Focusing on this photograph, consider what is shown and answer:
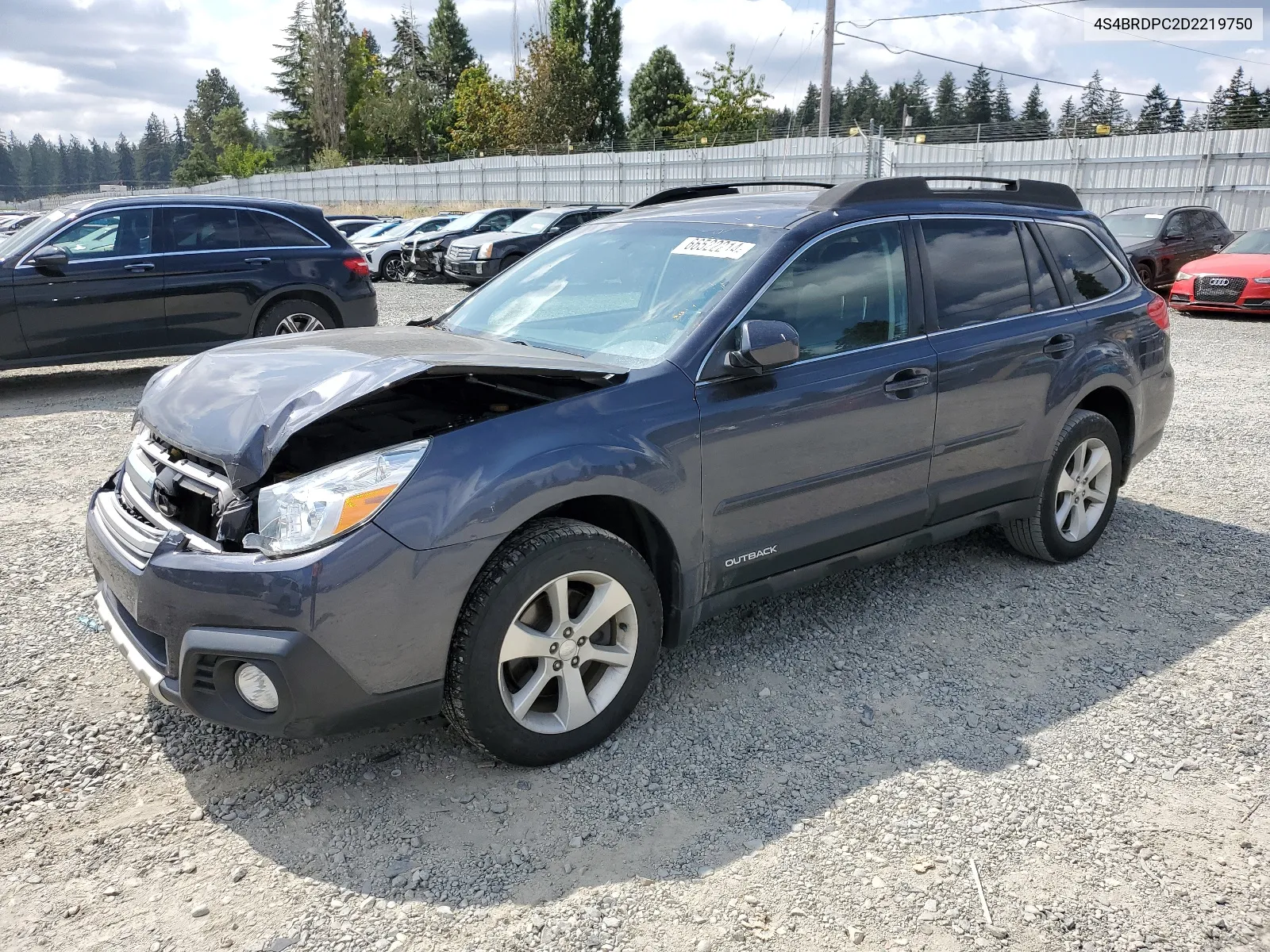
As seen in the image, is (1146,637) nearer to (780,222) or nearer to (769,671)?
(769,671)

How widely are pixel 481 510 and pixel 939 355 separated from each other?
2.18 m

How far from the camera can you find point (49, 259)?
8445mm

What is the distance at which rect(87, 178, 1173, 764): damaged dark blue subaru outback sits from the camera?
270 cm

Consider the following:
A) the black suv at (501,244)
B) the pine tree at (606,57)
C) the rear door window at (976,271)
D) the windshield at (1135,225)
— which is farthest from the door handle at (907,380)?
the pine tree at (606,57)

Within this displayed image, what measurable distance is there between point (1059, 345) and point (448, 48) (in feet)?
303

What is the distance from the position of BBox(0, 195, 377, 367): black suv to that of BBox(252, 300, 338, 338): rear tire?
10mm

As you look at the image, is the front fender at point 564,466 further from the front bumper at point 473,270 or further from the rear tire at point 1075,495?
the front bumper at point 473,270

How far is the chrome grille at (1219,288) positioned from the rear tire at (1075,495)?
39.3 ft

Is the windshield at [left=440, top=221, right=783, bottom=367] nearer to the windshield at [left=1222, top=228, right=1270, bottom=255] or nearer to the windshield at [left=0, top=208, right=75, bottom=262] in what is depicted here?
the windshield at [left=0, top=208, right=75, bottom=262]

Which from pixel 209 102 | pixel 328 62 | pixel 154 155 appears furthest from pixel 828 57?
pixel 154 155

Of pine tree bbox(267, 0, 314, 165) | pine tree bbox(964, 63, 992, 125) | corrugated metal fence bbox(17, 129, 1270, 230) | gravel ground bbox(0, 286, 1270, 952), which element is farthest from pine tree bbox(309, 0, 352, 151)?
gravel ground bbox(0, 286, 1270, 952)

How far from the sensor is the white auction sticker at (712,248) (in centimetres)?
371

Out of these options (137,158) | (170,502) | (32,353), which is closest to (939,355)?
(170,502)

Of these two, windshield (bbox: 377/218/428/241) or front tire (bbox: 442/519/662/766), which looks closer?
front tire (bbox: 442/519/662/766)
